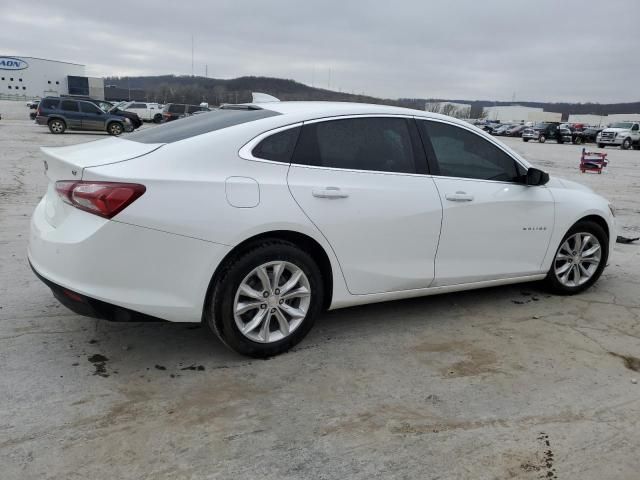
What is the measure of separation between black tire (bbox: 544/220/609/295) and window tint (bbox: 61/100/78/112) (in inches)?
996

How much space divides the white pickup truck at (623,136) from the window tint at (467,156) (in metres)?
38.2

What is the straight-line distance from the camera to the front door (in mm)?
3971

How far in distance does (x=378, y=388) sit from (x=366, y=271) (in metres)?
0.84

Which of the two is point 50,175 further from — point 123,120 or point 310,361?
point 123,120

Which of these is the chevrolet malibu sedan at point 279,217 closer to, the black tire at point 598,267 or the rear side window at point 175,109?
the black tire at point 598,267

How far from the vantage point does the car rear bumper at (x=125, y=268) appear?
2891 mm

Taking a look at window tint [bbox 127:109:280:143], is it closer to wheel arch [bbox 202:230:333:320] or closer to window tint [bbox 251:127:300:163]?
window tint [bbox 251:127:300:163]

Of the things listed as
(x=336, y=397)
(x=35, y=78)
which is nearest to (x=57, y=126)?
(x=336, y=397)

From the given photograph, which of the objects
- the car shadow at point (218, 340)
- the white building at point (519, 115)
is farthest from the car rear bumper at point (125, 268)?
the white building at point (519, 115)

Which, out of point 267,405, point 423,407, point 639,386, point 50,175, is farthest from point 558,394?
point 50,175

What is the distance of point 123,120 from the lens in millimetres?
25953

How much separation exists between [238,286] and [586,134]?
4929 centimetres

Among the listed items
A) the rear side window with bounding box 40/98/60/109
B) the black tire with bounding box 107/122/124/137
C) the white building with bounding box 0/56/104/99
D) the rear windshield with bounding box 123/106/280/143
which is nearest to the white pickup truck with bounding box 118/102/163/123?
the black tire with bounding box 107/122/124/137

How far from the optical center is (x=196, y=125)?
3.59m
